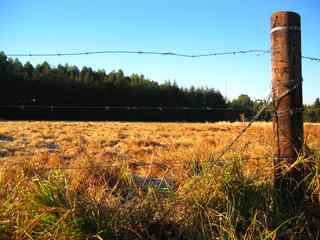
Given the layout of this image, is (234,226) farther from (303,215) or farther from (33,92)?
(33,92)

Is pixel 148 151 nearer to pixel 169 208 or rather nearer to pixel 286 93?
pixel 286 93

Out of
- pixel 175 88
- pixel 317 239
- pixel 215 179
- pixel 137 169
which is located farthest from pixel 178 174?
pixel 175 88

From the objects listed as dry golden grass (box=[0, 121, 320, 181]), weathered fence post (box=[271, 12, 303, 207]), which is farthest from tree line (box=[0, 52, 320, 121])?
weathered fence post (box=[271, 12, 303, 207])

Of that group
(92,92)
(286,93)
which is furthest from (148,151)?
(92,92)

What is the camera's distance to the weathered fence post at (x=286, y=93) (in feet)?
13.4

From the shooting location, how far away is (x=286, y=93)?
411 cm

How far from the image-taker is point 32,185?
360 centimetres

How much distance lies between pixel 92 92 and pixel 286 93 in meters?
64.6

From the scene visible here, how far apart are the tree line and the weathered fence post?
4478 centimetres

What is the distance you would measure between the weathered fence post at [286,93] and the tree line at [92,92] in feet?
147

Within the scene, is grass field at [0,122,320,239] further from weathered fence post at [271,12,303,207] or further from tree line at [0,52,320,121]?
tree line at [0,52,320,121]

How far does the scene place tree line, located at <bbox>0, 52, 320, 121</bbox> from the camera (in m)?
54.4

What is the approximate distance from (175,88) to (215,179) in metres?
73.0

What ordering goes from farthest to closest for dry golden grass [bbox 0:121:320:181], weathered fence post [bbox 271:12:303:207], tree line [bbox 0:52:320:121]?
tree line [bbox 0:52:320:121] → dry golden grass [bbox 0:121:320:181] → weathered fence post [bbox 271:12:303:207]
